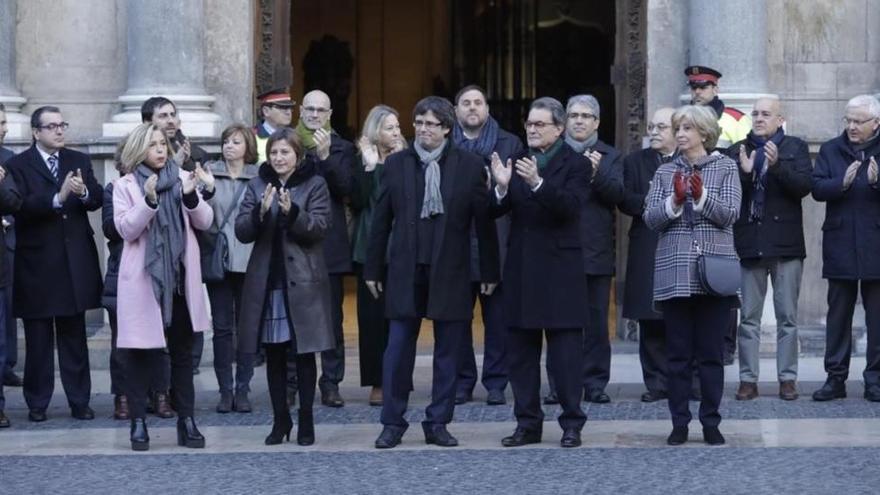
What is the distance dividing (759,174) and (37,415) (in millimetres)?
4708

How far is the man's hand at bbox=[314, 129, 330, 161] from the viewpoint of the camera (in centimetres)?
1291

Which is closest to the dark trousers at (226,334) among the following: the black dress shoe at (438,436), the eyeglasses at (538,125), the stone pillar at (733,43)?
the black dress shoe at (438,436)

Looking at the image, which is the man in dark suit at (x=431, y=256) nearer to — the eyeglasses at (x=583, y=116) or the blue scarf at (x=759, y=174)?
the eyeglasses at (x=583, y=116)

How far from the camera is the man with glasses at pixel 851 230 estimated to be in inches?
521

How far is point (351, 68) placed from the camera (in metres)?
25.3

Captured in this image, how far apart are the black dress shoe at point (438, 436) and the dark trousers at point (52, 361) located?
2524mm

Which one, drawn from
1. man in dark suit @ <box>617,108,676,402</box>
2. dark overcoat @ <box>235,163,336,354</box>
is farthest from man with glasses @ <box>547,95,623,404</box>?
dark overcoat @ <box>235,163,336,354</box>

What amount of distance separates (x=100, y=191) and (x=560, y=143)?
10.2ft

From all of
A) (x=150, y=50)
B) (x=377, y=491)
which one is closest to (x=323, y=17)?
(x=150, y=50)

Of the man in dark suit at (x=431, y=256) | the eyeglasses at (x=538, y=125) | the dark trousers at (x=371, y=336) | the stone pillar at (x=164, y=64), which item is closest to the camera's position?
the eyeglasses at (x=538, y=125)

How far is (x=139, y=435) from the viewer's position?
11477 millimetres

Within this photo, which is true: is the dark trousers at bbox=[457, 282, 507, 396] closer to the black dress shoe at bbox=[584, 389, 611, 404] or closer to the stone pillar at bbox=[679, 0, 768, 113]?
the black dress shoe at bbox=[584, 389, 611, 404]

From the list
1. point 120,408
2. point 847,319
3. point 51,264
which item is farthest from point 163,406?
point 847,319

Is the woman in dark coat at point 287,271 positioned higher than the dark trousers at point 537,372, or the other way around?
the woman in dark coat at point 287,271
